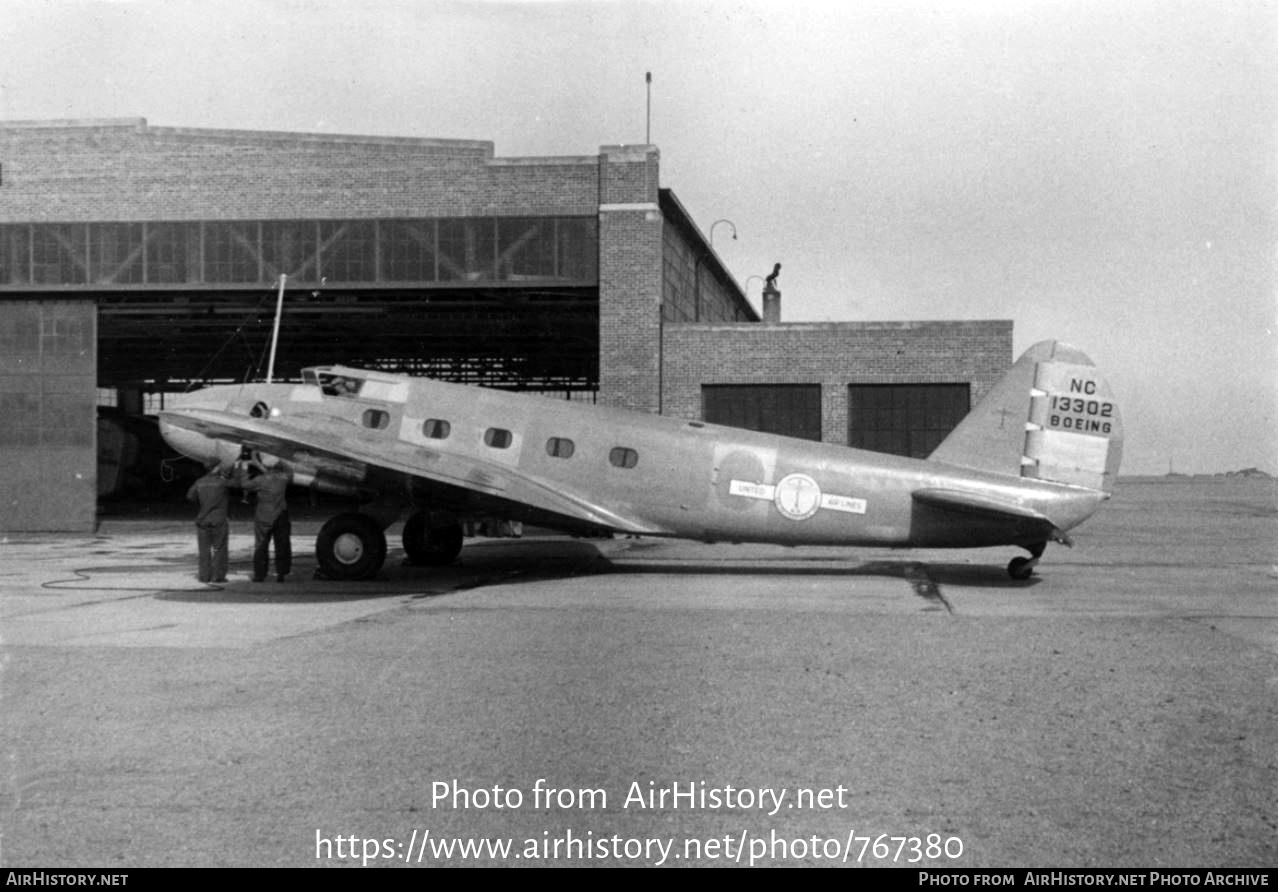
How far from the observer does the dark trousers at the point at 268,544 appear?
15844 millimetres

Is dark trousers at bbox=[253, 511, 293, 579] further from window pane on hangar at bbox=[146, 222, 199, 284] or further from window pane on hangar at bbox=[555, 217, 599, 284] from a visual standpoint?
window pane on hangar at bbox=[146, 222, 199, 284]

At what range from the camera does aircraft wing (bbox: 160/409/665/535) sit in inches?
570

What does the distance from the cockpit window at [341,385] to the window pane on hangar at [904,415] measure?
14729 millimetres

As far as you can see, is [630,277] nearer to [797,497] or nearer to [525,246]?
[525,246]

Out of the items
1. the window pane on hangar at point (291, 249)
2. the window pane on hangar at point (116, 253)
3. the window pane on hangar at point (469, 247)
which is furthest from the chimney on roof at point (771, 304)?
the window pane on hangar at point (116, 253)

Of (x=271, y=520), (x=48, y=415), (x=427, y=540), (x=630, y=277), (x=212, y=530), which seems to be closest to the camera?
(x=212, y=530)

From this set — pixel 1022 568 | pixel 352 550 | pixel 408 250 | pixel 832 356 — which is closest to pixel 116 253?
pixel 408 250

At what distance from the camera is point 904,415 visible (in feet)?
92.1

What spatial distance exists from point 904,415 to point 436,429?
49.2ft

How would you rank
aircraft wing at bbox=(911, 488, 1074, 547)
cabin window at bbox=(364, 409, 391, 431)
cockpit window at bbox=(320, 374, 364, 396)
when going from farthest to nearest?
cockpit window at bbox=(320, 374, 364, 396)
cabin window at bbox=(364, 409, 391, 431)
aircraft wing at bbox=(911, 488, 1074, 547)

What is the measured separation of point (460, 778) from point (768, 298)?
34.1m

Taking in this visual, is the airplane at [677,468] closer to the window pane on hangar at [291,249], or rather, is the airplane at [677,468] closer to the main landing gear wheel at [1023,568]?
the main landing gear wheel at [1023,568]

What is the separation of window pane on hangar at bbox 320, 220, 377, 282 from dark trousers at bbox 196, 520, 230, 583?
14.0 metres

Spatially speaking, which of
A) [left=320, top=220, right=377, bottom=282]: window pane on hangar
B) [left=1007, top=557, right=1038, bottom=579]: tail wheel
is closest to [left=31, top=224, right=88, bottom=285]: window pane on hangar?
[left=320, top=220, right=377, bottom=282]: window pane on hangar
